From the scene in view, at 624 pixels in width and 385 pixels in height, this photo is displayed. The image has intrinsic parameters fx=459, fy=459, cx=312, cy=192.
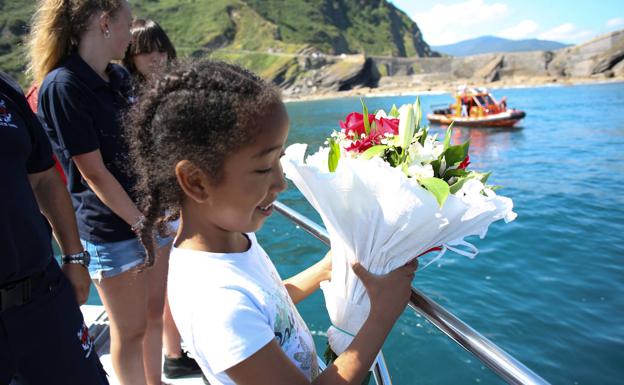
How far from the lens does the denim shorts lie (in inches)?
72.9

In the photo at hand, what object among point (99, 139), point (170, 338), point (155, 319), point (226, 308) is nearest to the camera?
point (226, 308)

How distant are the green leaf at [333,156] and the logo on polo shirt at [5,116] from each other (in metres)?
1.00

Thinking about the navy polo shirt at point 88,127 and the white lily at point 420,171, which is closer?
the white lily at point 420,171

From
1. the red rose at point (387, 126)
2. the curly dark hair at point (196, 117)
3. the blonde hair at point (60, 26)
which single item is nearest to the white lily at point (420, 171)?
the red rose at point (387, 126)

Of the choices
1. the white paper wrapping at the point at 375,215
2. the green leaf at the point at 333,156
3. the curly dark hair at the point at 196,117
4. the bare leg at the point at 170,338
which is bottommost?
the bare leg at the point at 170,338

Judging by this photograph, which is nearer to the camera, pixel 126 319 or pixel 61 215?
pixel 61 215

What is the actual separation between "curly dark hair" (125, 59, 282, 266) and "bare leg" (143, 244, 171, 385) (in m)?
1.05

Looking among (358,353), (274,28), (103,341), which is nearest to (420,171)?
(358,353)

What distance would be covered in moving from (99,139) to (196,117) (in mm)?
973

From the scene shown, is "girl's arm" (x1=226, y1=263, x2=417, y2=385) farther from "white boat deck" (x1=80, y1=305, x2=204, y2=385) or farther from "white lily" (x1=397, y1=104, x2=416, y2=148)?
"white boat deck" (x1=80, y1=305, x2=204, y2=385)

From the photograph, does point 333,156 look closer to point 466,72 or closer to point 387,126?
point 387,126

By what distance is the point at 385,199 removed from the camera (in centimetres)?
105

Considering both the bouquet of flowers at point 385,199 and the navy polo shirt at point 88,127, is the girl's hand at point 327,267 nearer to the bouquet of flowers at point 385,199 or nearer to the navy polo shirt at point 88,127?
the bouquet of flowers at point 385,199

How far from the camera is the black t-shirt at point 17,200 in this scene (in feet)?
4.34
